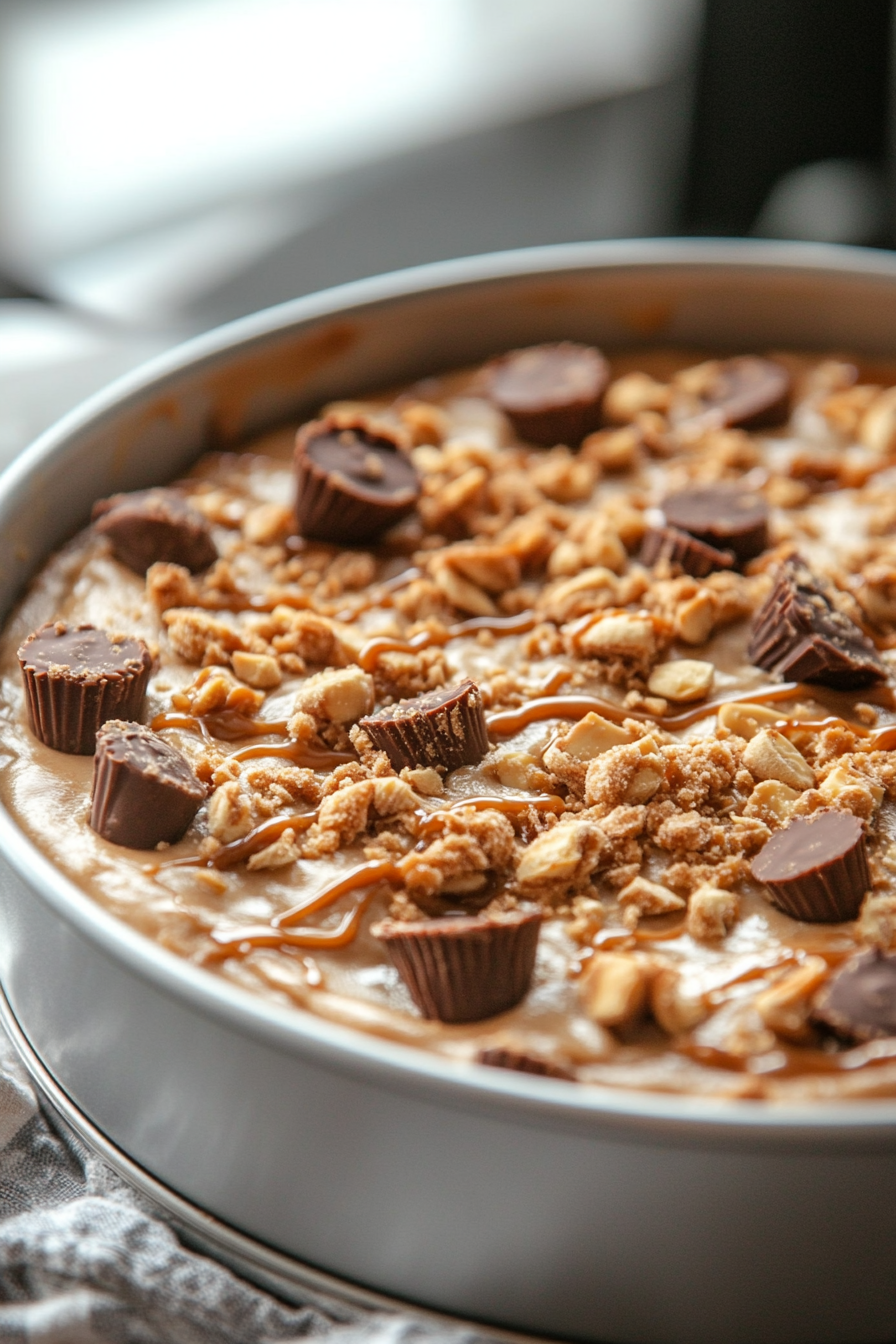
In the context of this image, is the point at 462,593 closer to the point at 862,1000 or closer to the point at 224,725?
the point at 224,725

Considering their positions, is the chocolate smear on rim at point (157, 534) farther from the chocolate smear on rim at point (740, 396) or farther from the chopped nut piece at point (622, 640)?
the chocolate smear on rim at point (740, 396)

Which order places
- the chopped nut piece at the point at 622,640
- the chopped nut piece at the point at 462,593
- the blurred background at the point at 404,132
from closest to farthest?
the chopped nut piece at the point at 622,640 → the chopped nut piece at the point at 462,593 → the blurred background at the point at 404,132

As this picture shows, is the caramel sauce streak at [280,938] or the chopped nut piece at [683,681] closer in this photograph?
the caramel sauce streak at [280,938]

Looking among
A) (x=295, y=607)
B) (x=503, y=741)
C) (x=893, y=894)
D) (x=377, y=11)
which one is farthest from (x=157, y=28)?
(x=893, y=894)

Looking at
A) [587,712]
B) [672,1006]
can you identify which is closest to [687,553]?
[587,712]

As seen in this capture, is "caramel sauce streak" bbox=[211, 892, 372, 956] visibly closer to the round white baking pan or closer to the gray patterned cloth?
the round white baking pan

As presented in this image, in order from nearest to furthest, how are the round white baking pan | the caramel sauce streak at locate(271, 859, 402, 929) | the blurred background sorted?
the round white baking pan < the caramel sauce streak at locate(271, 859, 402, 929) < the blurred background

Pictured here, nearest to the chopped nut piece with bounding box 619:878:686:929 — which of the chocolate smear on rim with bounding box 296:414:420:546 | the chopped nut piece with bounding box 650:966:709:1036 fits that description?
the chopped nut piece with bounding box 650:966:709:1036

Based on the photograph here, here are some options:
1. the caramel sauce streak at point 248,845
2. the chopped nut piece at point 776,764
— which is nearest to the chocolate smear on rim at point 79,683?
the caramel sauce streak at point 248,845
